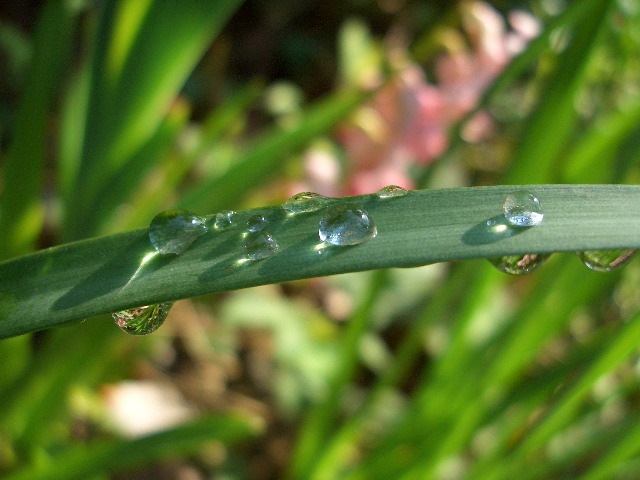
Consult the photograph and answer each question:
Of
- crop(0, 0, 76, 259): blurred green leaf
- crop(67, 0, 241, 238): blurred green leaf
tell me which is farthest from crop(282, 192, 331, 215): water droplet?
crop(0, 0, 76, 259): blurred green leaf

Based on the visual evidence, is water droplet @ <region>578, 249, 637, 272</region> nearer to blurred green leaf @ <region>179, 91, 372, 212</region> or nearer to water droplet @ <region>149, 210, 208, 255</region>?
water droplet @ <region>149, 210, 208, 255</region>

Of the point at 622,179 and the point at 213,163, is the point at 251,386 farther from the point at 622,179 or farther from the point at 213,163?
the point at 622,179

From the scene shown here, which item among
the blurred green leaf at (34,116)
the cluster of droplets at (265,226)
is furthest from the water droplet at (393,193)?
the blurred green leaf at (34,116)

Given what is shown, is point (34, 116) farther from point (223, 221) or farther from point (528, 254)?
point (528, 254)

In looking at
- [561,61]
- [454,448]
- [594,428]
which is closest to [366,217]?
[561,61]

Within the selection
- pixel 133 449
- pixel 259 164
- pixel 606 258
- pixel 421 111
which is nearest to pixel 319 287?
pixel 421 111
